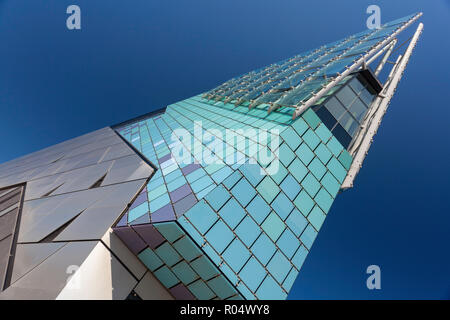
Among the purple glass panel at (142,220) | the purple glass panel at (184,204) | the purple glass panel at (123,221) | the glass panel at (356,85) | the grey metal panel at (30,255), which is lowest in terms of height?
the grey metal panel at (30,255)

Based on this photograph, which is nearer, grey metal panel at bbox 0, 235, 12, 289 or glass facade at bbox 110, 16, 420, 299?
grey metal panel at bbox 0, 235, 12, 289

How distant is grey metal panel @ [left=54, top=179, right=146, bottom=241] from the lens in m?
8.75

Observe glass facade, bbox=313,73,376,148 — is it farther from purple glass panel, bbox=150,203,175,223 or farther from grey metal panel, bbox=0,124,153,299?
grey metal panel, bbox=0,124,153,299

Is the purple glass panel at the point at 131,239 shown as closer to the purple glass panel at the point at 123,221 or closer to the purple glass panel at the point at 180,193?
the purple glass panel at the point at 123,221

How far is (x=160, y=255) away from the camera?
28.2 feet

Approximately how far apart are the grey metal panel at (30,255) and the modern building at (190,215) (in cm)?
4

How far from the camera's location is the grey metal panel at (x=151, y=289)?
877cm

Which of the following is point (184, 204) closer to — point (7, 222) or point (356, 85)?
point (7, 222)

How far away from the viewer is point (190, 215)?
805cm

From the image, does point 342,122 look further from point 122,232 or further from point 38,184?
point 38,184

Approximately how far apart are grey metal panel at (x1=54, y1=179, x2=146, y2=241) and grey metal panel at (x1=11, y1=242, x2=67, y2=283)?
17.4 inches

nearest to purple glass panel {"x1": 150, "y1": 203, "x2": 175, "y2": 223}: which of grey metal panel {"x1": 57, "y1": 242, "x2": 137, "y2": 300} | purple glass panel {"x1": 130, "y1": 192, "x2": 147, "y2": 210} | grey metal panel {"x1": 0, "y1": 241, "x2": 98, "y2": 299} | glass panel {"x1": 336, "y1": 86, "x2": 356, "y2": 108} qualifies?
purple glass panel {"x1": 130, "y1": 192, "x2": 147, "y2": 210}

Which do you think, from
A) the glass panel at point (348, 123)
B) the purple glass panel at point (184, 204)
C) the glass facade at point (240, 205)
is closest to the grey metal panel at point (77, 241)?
the glass facade at point (240, 205)
